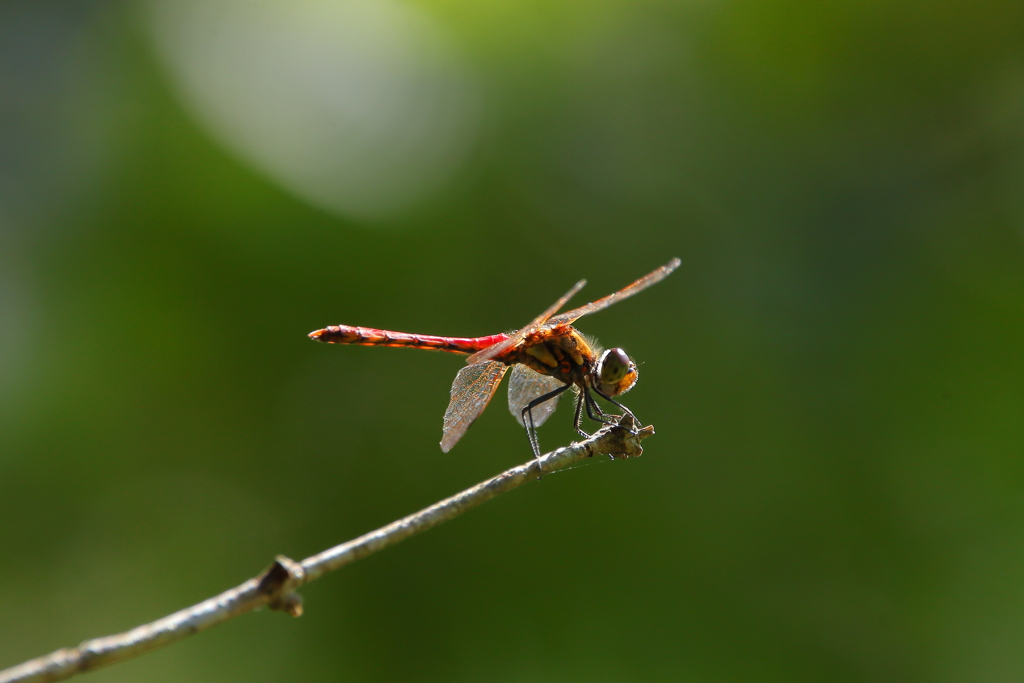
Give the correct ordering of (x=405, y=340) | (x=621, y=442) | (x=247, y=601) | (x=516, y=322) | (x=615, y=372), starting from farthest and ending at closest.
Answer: (x=516, y=322)
(x=405, y=340)
(x=615, y=372)
(x=621, y=442)
(x=247, y=601)

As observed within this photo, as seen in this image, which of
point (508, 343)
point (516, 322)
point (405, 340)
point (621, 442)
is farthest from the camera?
point (516, 322)

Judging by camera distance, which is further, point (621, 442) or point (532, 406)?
point (532, 406)

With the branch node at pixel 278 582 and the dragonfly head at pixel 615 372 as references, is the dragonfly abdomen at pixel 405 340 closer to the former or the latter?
the dragonfly head at pixel 615 372

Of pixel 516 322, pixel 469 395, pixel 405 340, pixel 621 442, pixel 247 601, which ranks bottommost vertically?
pixel 247 601

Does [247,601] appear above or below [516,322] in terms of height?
below

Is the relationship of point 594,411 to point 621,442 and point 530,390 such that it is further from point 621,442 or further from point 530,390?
point 621,442

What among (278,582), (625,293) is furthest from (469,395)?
(278,582)

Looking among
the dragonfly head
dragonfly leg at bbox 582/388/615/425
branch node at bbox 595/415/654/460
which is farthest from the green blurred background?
branch node at bbox 595/415/654/460

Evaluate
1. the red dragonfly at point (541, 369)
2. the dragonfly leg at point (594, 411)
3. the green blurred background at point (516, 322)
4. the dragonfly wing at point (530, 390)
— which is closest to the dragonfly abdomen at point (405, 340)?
the red dragonfly at point (541, 369)
